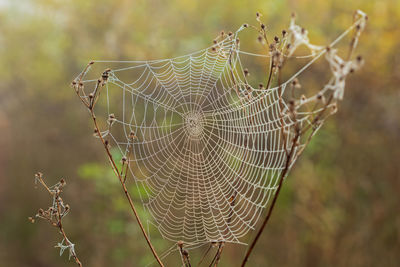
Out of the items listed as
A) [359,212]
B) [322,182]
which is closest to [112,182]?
[322,182]

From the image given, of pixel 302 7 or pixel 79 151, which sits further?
pixel 79 151

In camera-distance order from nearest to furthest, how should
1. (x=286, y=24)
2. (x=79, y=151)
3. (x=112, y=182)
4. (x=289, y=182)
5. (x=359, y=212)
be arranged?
(x=359, y=212) < (x=112, y=182) < (x=289, y=182) < (x=286, y=24) < (x=79, y=151)

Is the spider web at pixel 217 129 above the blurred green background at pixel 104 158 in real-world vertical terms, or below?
below

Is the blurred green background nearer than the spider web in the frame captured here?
No

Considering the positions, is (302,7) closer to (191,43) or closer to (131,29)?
(191,43)

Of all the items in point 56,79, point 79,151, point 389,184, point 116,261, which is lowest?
point 116,261

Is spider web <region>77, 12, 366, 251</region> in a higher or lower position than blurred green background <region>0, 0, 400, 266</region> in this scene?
lower

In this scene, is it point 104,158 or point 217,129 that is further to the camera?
point 104,158

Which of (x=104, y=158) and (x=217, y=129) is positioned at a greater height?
(x=104, y=158)
